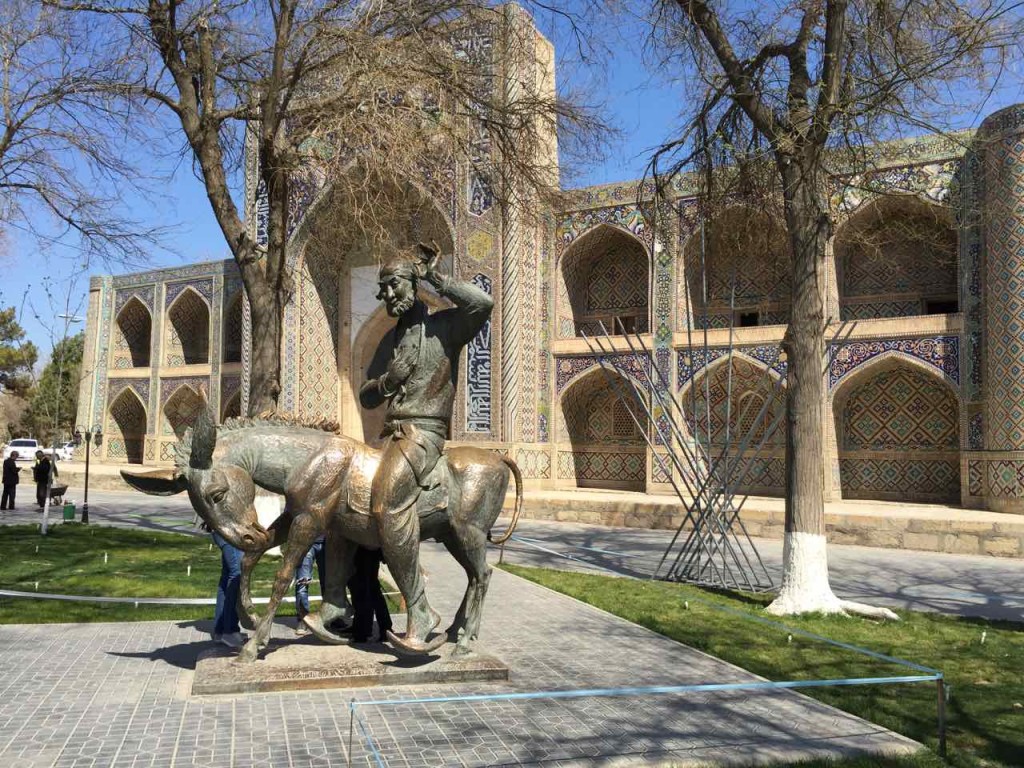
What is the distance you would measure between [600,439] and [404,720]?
1482 centimetres

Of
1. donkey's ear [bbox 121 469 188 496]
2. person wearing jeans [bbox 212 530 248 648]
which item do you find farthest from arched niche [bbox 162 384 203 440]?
donkey's ear [bbox 121 469 188 496]

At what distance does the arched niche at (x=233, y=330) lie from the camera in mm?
22922

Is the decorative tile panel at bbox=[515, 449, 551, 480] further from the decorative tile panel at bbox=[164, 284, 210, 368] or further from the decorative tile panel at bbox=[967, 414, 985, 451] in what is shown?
the decorative tile panel at bbox=[164, 284, 210, 368]

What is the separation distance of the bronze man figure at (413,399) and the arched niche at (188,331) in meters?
20.9

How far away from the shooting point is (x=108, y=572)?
28.6 ft

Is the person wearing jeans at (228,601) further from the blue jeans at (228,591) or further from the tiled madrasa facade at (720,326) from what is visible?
the tiled madrasa facade at (720,326)

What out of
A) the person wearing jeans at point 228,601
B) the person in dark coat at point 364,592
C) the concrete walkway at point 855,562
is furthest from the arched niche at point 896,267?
the person wearing jeans at point 228,601

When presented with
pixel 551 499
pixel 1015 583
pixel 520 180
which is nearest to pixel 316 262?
pixel 551 499

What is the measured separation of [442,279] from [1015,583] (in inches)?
311

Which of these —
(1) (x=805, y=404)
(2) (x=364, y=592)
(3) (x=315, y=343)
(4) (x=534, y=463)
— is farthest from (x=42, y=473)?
(1) (x=805, y=404)

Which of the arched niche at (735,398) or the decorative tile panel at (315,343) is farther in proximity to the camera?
the decorative tile panel at (315,343)

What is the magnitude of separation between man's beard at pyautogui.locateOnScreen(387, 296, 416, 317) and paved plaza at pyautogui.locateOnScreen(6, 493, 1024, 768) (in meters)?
2.05

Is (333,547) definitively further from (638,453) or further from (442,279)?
(638,453)

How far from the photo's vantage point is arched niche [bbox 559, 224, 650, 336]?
1811 cm
